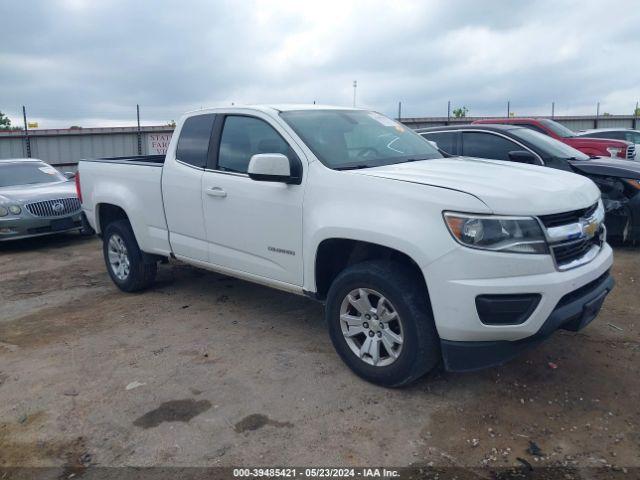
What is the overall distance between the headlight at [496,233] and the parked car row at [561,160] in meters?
4.07

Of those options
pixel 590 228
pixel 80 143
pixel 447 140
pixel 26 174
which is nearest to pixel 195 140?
pixel 590 228

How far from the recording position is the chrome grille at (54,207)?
8797 millimetres

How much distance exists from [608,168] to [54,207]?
8.06 meters

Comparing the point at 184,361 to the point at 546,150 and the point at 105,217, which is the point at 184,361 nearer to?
the point at 105,217

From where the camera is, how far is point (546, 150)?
7.27 meters

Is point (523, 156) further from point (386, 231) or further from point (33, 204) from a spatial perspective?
point (33, 204)

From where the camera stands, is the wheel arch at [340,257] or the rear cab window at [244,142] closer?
the wheel arch at [340,257]

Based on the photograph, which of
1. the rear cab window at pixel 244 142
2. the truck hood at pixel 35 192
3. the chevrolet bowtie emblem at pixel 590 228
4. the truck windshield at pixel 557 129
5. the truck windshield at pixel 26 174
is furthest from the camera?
the truck windshield at pixel 557 129

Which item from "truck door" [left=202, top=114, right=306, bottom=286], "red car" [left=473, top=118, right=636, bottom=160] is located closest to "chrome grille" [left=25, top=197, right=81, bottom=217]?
"truck door" [left=202, top=114, right=306, bottom=286]

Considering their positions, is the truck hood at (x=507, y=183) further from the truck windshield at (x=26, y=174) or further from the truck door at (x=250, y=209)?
the truck windshield at (x=26, y=174)

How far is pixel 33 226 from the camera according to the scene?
8719 millimetres

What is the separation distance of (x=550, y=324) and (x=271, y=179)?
2.03 m

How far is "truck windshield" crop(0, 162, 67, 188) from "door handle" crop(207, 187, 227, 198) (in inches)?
255

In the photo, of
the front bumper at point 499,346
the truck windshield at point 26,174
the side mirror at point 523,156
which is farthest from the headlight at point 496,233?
the truck windshield at point 26,174
